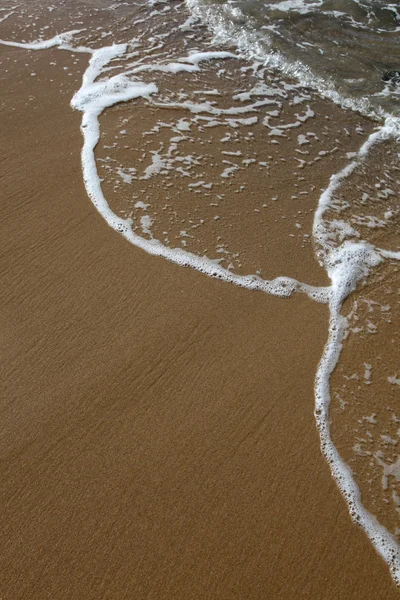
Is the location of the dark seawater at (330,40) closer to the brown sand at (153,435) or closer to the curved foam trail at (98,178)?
the curved foam trail at (98,178)

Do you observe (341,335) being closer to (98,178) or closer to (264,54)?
(98,178)

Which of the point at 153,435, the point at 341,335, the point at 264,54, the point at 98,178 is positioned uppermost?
the point at 264,54

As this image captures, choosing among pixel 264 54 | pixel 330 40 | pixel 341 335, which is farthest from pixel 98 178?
pixel 330 40

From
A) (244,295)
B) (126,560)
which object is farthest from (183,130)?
(126,560)

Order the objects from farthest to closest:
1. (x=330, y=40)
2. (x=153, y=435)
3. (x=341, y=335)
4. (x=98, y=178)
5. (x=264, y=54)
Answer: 1. (x=330, y=40)
2. (x=264, y=54)
3. (x=98, y=178)
4. (x=341, y=335)
5. (x=153, y=435)

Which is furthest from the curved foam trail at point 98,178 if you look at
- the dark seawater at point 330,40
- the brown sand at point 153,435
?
the dark seawater at point 330,40

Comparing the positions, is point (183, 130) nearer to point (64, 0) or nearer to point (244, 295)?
point (244, 295)

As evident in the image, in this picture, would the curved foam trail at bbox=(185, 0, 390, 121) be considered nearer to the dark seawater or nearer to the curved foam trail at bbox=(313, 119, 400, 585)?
the dark seawater

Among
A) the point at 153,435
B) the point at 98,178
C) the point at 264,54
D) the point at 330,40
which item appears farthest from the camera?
the point at 330,40
